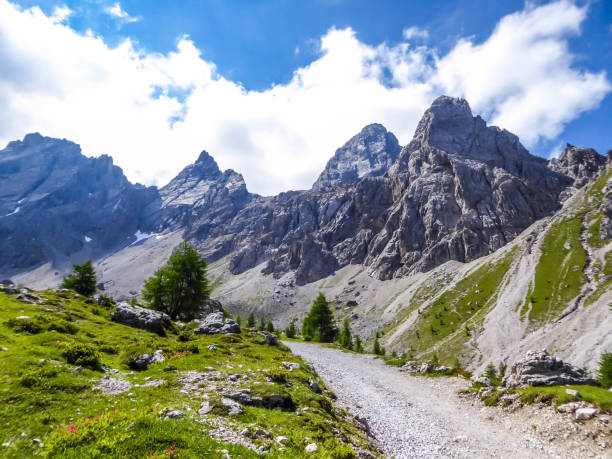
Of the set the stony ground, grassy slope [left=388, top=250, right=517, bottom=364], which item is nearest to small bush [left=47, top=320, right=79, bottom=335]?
the stony ground

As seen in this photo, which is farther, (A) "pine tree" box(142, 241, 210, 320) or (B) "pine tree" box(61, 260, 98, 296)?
(B) "pine tree" box(61, 260, 98, 296)

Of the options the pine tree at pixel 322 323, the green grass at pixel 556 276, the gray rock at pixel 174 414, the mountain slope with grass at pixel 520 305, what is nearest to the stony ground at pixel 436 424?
the gray rock at pixel 174 414

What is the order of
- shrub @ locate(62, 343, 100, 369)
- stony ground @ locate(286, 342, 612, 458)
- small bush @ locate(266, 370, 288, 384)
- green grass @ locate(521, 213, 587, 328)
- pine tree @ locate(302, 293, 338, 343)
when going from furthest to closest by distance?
green grass @ locate(521, 213, 587, 328) → pine tree @ locate(302, 293, 338, 343) → small bush @ locate(266, 370, 288, 384) → stony ground @ locate(286, 342, 612, 458) → shrub @ locate(62, 343, 100, 369)

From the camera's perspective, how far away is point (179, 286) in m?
58.2

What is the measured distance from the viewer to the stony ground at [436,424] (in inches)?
676

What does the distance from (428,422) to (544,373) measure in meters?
12.6

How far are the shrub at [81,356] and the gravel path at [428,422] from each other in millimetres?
17074

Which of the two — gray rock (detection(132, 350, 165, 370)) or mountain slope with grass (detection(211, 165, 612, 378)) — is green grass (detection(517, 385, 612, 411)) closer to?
gray rock (detection(132, 350, 165, 370))

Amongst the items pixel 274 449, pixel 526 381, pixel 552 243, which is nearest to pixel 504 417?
pixel 526 381

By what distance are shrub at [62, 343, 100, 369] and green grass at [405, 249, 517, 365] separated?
116420 mm

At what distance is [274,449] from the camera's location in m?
10.8

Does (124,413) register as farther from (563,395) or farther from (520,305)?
(520,305)

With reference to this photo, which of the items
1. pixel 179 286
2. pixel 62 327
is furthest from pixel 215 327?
pixel 62 327

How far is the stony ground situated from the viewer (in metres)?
17.2
